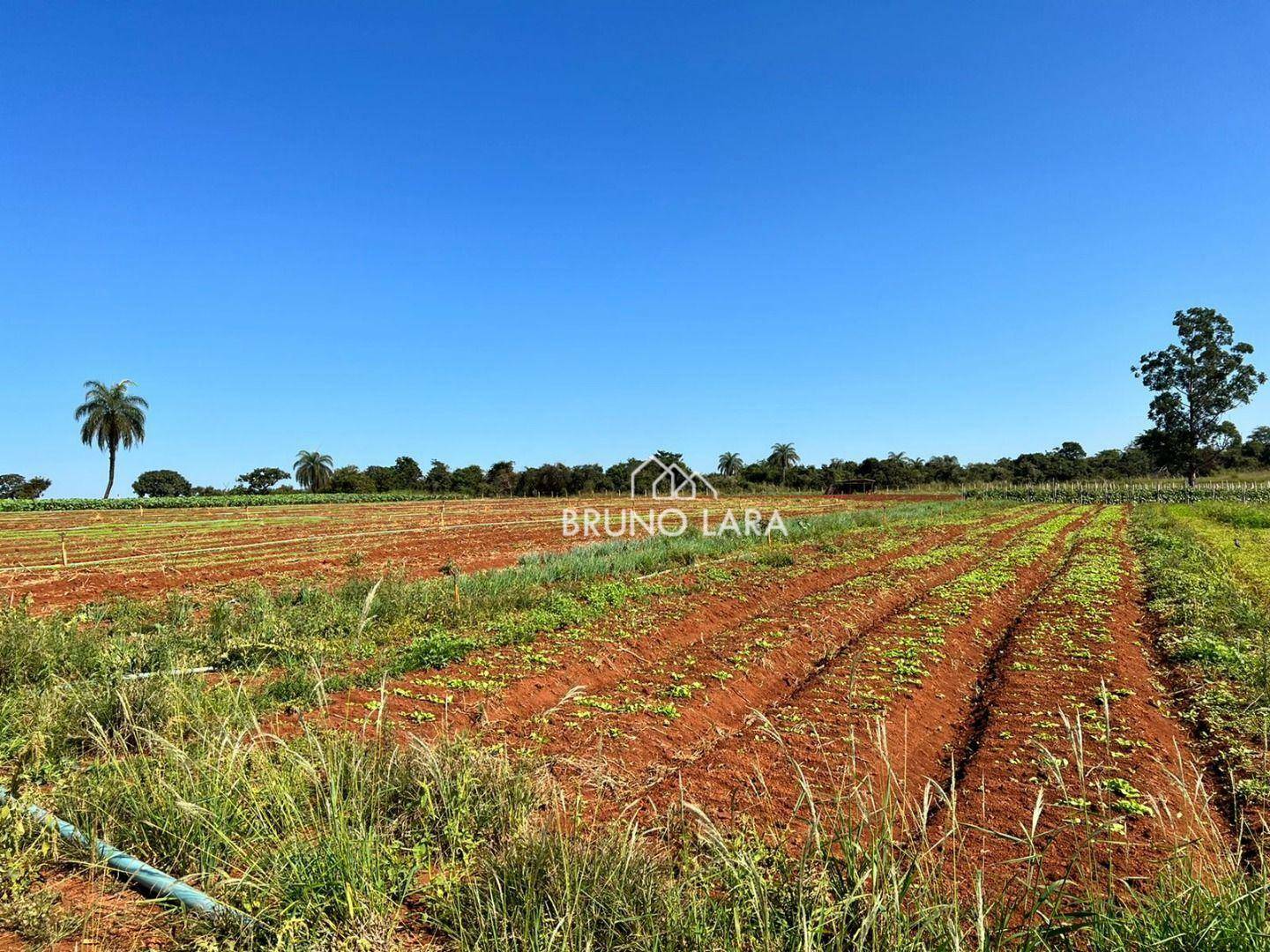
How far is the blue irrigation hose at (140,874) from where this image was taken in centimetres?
238

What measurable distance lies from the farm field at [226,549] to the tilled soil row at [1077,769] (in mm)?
11501

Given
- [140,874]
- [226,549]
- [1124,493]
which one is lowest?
[226,549]

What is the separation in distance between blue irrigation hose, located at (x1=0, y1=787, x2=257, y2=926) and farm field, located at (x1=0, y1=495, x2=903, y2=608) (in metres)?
7.62

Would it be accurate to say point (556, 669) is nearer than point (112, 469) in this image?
Yes

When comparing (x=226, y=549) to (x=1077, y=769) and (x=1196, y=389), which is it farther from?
(x=1196, y=389)

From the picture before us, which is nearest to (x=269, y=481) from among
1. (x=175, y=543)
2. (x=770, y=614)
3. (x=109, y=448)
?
(x=109, y=448)

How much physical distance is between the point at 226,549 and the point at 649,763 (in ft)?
64.0

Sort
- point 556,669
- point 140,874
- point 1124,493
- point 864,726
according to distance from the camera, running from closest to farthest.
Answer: point 140,874
point 864,726
point 556,669
point 1124,493

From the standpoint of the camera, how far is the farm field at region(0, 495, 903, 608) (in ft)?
42.9

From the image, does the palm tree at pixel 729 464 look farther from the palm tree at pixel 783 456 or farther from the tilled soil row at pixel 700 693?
the tilled soil row at pixel 700 693

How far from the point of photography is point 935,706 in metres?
5.39

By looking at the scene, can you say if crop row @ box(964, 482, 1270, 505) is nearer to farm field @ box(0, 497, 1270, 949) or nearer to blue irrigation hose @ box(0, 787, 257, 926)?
farm field @ box(0, 497, 1270, 949)

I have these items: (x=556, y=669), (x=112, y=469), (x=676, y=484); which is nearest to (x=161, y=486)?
(x=112, y=469)

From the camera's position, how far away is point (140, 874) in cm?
262
